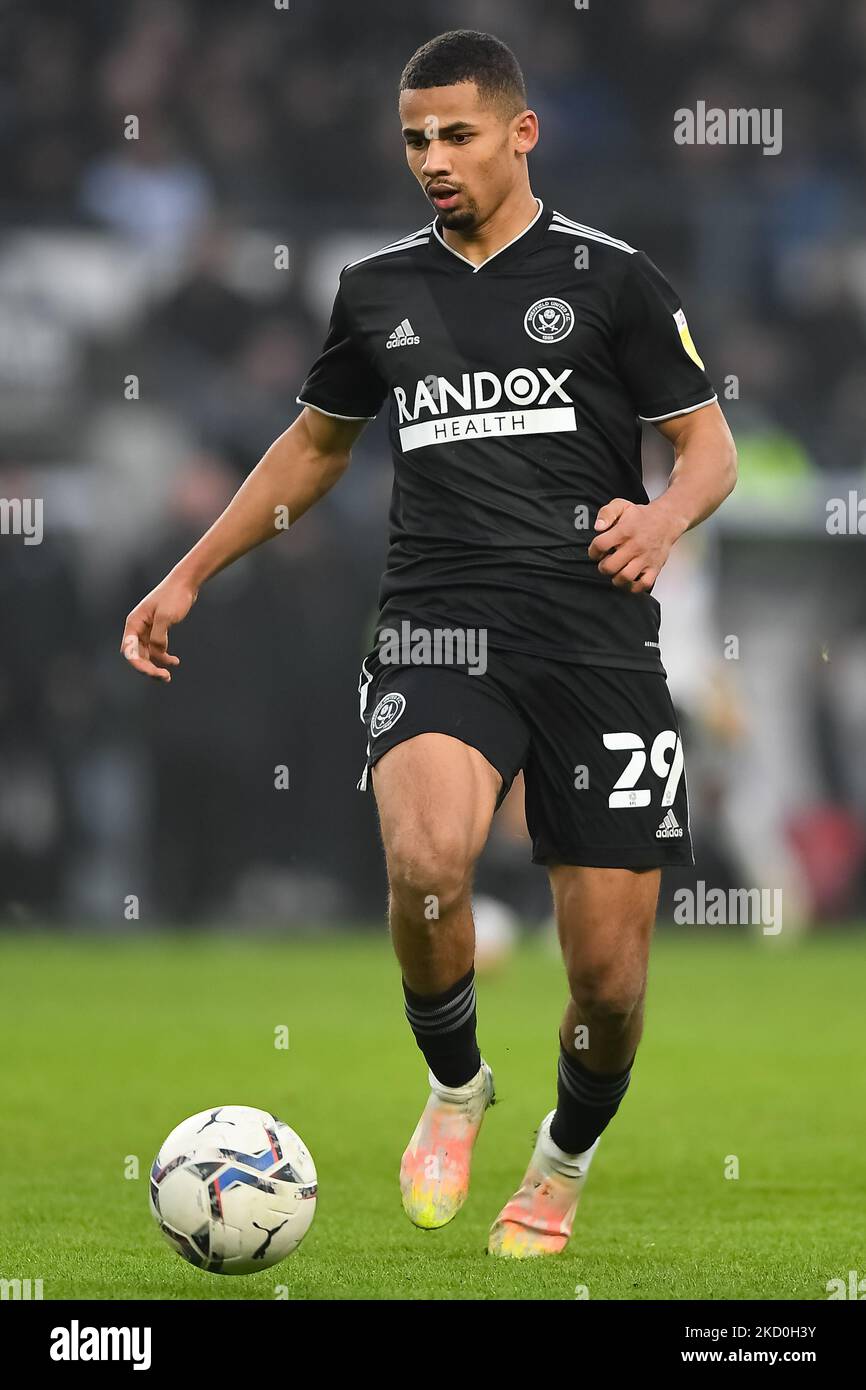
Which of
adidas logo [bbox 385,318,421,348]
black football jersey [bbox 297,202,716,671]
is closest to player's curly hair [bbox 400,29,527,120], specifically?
black football jersey [bbox 297,202,716,671]

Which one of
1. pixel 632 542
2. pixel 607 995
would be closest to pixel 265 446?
pixel 607 995

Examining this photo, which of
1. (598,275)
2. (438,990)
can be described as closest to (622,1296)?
(438,990)

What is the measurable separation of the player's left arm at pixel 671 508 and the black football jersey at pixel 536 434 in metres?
0.06

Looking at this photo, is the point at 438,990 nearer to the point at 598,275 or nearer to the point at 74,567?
the point at 598,275

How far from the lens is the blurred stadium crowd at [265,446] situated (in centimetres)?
1173

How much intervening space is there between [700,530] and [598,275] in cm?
841

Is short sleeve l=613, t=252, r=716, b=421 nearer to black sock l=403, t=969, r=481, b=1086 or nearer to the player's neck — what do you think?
the player's neck

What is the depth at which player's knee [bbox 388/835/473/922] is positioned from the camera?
3943mm

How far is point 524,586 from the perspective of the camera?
13.9ft

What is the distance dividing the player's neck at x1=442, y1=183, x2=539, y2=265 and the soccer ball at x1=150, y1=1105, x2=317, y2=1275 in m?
1.85

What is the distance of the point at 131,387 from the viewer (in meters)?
12.3

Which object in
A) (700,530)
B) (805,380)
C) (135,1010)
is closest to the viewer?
(135,1010)

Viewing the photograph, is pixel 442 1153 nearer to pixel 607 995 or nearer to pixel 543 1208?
pixel 543 1208

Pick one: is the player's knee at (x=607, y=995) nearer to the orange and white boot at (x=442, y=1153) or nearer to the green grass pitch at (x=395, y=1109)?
the orange and white boot at (x=442, y=1153)
